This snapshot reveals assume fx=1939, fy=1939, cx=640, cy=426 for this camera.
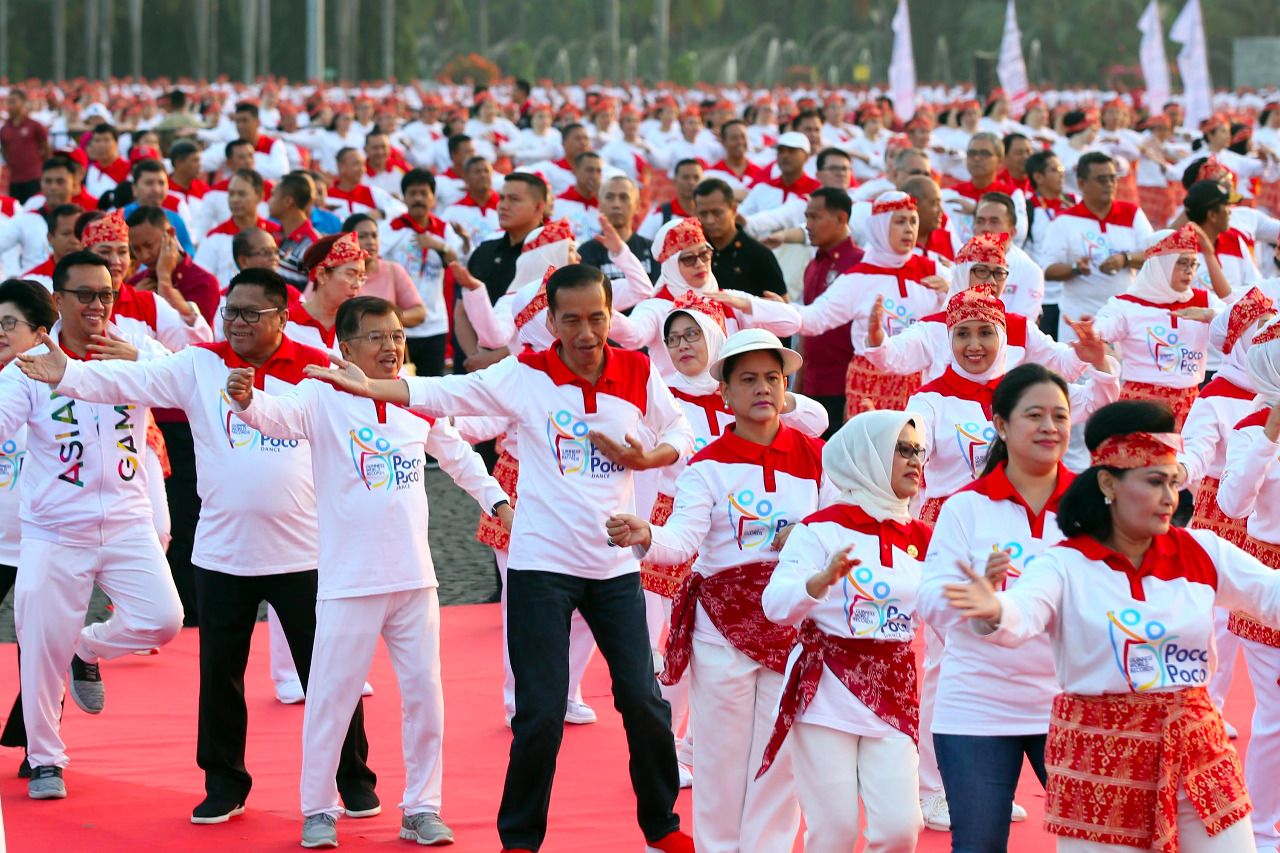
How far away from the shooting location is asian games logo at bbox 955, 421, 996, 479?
6941mm

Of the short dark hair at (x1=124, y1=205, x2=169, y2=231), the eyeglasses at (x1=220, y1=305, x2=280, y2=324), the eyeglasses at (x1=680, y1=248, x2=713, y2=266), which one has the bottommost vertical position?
the eyeglasses at (x1=220, y1=305, x2=280, y2=324)

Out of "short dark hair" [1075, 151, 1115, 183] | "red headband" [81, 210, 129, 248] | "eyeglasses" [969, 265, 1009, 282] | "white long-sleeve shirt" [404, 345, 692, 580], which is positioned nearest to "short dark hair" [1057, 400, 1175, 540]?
"white long-sleeve shirt" [404, 345, 692, 580]

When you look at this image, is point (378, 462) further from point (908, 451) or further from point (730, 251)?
point (730, 251)

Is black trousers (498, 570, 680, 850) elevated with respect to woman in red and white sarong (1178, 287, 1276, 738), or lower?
lower

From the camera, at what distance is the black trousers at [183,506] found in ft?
31.7

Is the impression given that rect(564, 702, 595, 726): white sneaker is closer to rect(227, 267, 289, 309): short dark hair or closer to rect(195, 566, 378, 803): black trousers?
rect(195, 566, 378, 803): black trousers

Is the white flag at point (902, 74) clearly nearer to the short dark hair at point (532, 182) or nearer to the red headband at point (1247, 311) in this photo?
the short dark hair at point (532, 182)

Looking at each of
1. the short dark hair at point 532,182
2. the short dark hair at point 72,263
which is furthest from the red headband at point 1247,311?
the short dark hair at point 72,263

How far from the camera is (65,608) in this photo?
7020mm

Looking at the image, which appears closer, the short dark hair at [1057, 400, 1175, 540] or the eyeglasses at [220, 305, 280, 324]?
the short dark hair at [1057, 400, 1175, 540]

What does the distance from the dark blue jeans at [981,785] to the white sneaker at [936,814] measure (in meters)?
1.40

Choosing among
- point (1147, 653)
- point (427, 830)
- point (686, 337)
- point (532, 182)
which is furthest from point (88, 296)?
point (1147, 653)

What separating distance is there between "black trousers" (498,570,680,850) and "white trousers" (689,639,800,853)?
349 mm

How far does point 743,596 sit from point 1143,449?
1564mm
